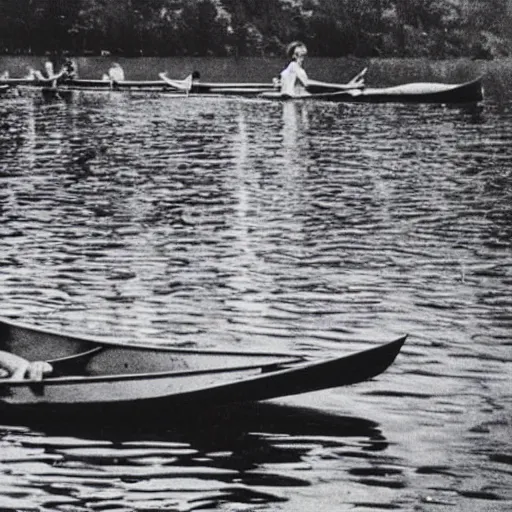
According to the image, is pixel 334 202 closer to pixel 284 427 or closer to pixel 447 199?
pixel 447 199

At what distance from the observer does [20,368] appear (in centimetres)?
1133

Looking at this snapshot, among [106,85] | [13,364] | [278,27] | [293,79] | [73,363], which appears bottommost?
[73,363]

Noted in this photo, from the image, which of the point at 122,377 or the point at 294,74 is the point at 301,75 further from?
the point at 122,377

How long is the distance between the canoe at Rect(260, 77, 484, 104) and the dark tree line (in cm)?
5118

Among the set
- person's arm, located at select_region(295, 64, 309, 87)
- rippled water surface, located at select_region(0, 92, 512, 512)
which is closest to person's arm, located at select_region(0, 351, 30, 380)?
rippled water surface, located at select_region(0, 92, 512, 512)

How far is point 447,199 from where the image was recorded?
82.9 feet

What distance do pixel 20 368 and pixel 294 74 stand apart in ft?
125

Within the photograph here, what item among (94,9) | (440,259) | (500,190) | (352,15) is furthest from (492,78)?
(440,259)

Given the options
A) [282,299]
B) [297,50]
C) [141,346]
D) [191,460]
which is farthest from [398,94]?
[191,460]

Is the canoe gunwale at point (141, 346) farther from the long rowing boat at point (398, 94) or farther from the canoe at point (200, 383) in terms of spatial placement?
the long rowing boat at point (398, 94)

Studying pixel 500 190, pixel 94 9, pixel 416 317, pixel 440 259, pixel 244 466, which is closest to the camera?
pixel 244 466

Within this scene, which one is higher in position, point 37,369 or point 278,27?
point 278,27

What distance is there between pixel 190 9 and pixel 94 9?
734 cm

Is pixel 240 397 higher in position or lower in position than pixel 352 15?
lower
